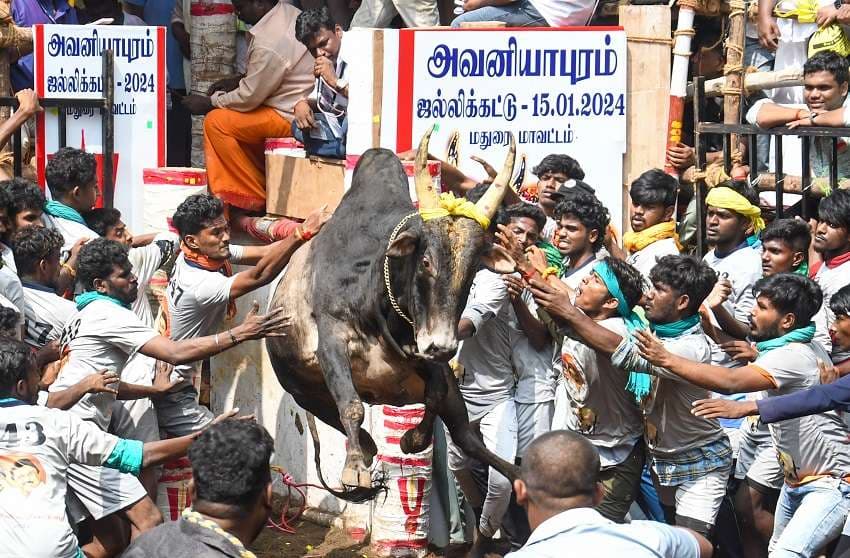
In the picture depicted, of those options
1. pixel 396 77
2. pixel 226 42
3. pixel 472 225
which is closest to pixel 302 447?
pixel 396 77

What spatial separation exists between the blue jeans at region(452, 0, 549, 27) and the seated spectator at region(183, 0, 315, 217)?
5.57ft

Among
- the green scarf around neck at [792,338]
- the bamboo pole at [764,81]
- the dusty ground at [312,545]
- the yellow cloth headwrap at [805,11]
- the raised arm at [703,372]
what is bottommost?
the dusty ground at [312,545]

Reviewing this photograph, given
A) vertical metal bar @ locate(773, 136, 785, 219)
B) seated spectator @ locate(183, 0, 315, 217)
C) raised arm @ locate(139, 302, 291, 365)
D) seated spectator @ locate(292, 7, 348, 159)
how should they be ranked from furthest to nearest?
seated spectator @ locate(183, 0, 315, 217), seated spectator @ locate(292, 7, 348, 159), vertical metal bar @ locate(773, 136, 785, 219), raised arm @ locate(139, 302, 291, 365)

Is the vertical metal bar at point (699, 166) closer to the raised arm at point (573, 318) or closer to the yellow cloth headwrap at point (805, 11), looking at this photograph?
the yellow cloth headwrap at point (805, 11)

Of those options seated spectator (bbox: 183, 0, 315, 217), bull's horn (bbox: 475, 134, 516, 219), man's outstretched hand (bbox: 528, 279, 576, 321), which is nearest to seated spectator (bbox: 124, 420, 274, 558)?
bull's horn (bbox: 475, 134, 516, 219)

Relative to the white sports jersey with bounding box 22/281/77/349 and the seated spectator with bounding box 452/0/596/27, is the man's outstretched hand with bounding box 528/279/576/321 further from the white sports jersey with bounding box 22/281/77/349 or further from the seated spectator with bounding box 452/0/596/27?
the seated spectator with bounding box 452/0/596/27

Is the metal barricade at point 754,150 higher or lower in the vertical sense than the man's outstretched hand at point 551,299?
higher

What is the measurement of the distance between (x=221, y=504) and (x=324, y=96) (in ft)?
18.0

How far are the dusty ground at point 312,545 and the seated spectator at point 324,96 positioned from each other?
8.30ft

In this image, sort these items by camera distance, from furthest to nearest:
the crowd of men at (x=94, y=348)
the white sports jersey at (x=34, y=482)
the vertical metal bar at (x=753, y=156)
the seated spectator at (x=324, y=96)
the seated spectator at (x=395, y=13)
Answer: the seated spectator at (x=395, y=13) → the seated spectator at (x=324, y=96) → the vertical metal bar at (x=753, y=156) → the crowd of men at (x=94, y=348) → the white sports jersey at (x=34, y=482)

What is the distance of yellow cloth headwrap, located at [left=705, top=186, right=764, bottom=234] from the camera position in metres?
7.86

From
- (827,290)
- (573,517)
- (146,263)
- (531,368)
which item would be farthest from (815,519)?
(146,263)

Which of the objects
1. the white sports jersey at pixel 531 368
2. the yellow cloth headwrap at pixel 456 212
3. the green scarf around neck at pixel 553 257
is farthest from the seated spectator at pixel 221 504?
the white sports jersey at pixel 531 368

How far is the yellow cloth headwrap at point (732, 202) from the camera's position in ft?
25.8
